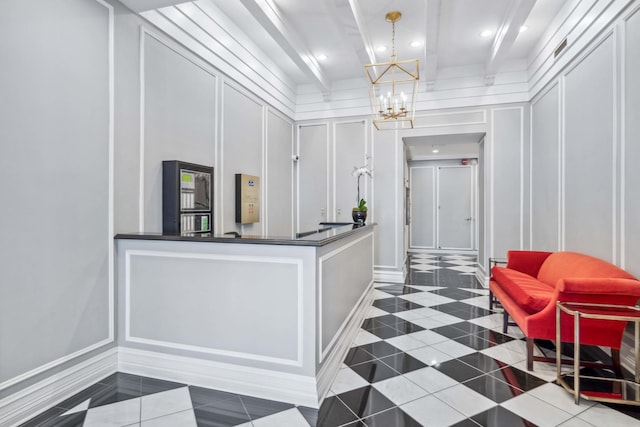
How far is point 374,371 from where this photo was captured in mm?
2609

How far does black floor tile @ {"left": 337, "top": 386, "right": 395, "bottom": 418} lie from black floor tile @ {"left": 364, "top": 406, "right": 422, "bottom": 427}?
4cm

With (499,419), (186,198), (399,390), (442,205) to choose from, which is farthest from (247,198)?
(442,205)

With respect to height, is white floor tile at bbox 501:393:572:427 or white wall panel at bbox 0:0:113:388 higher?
white wall panel at bbox 0:0:113:388

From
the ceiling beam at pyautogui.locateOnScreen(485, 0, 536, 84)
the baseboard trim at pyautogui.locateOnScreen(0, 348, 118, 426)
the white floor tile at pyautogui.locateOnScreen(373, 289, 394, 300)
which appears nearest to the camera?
the baseboard trim at pyautogui.locateOnScreen(0, 348, 118, 426)

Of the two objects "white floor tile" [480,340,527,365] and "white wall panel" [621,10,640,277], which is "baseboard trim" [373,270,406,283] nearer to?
"white floor tile" [480,340,527,365]

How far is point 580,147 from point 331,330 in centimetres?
322

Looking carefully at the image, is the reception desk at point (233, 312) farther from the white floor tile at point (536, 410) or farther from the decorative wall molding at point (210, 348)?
the white floor tile at point (536, 410)

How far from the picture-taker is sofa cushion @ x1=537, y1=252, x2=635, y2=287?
8.37 feet

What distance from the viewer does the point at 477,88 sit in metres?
5.46

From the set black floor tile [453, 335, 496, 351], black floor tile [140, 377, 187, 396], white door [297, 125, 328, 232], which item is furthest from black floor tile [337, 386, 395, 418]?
white door [297, 125, 328, 232]

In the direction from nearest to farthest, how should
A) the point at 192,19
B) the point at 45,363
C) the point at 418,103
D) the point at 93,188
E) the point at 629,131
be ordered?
1. the point at 45,363
2. the point at 93,188
3. the point at 629,131
4. the point at 192,19
5. the point at 418,103

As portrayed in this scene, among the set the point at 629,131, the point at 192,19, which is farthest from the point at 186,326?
the point at 629,131

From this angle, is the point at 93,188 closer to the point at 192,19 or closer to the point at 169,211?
the point at 169,211

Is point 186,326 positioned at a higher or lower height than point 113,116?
lower
